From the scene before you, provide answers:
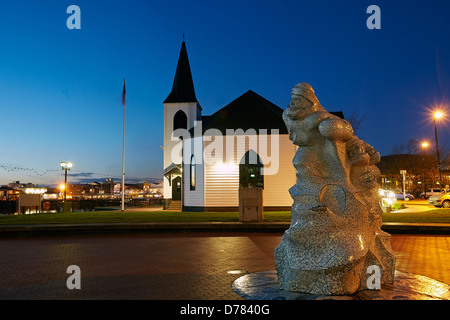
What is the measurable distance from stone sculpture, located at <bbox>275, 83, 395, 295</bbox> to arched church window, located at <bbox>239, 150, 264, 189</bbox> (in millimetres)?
20889

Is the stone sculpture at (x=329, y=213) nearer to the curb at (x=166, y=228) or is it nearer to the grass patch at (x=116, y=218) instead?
the curb at (x=166, y=228)

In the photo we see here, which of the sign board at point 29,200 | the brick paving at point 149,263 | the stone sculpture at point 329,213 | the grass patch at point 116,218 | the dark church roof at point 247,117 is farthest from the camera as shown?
the dark church roof at point 247,117

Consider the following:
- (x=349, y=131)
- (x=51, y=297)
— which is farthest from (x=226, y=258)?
(x=349, y=131)

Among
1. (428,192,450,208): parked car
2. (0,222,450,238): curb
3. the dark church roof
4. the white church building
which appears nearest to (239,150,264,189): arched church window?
the white church building

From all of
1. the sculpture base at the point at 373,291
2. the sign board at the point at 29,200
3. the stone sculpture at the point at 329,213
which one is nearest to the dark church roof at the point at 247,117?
the sign board at the point at 29,200

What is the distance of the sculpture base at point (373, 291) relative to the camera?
17.1 feet

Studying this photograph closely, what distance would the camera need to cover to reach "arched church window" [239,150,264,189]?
27078 millimetres

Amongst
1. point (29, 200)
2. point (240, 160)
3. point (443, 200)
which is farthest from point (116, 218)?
point (443, 200)

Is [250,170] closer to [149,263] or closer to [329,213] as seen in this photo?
[149,263]

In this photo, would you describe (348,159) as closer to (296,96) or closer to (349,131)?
(349,131)

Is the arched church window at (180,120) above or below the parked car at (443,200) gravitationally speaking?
above

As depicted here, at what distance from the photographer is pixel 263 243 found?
1203cm

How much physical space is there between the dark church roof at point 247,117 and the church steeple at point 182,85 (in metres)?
15.5
